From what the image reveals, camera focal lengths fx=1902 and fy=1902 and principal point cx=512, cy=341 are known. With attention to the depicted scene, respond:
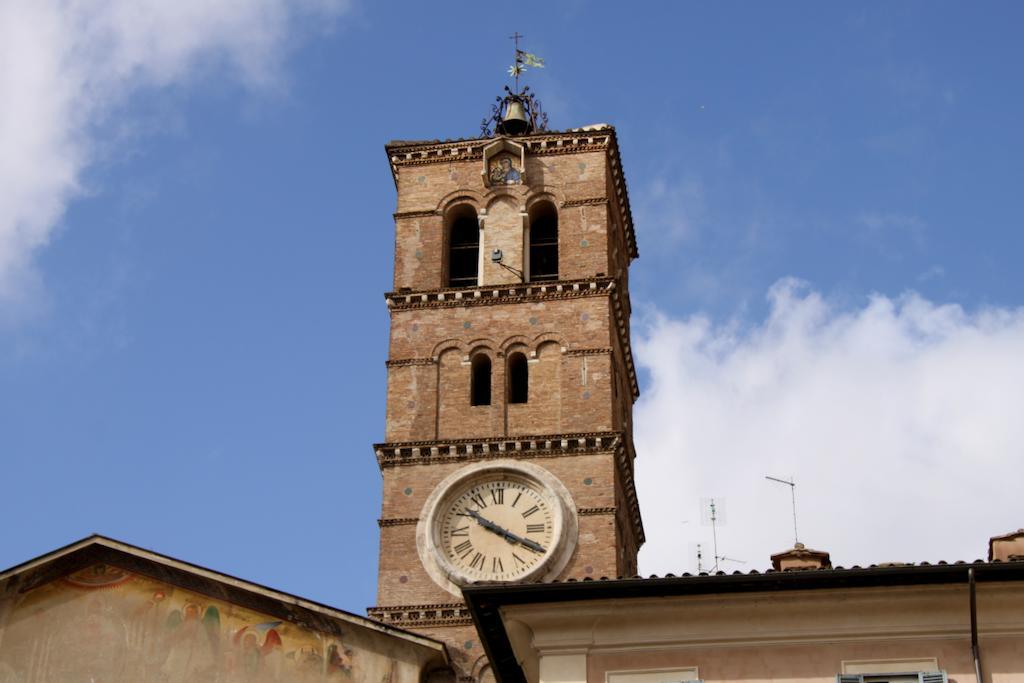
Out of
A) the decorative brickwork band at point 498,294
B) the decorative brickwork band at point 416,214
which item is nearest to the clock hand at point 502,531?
the decorative brickwork band at point 498,294

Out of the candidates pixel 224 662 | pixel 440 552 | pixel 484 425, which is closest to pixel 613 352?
pixel 484 425

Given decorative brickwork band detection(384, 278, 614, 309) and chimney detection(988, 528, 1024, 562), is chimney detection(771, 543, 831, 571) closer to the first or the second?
chimney detection(988, 528, 1024, 562)

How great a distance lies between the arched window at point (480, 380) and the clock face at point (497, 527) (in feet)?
6.27

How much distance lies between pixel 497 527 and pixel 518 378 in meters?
3.39

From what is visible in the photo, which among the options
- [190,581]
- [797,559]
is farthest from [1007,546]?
[190,581]

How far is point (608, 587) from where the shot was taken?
16938mm

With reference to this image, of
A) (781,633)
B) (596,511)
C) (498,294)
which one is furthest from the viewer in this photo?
(498,294)

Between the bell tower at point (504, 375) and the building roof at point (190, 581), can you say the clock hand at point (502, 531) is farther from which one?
the building roof at point (190, 581)

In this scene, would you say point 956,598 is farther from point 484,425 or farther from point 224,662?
point 484,425

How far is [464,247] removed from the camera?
35562mm

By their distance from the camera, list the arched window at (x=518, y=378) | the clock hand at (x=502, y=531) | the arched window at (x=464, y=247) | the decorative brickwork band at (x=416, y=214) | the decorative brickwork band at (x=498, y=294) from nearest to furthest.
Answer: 1. the clock hand at (x=502, y=531)
2. the arched window at (x=518, y=378)
3. the decorative brickwork band at (x=498, y=294)
4. the arched window at (x=464, y=247)
5. the decorative brickwork band at (x=416, y=214)

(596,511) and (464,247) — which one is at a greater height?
(464,247)

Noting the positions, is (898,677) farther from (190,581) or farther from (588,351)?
(588,351)

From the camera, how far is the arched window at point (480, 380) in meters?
33.2
